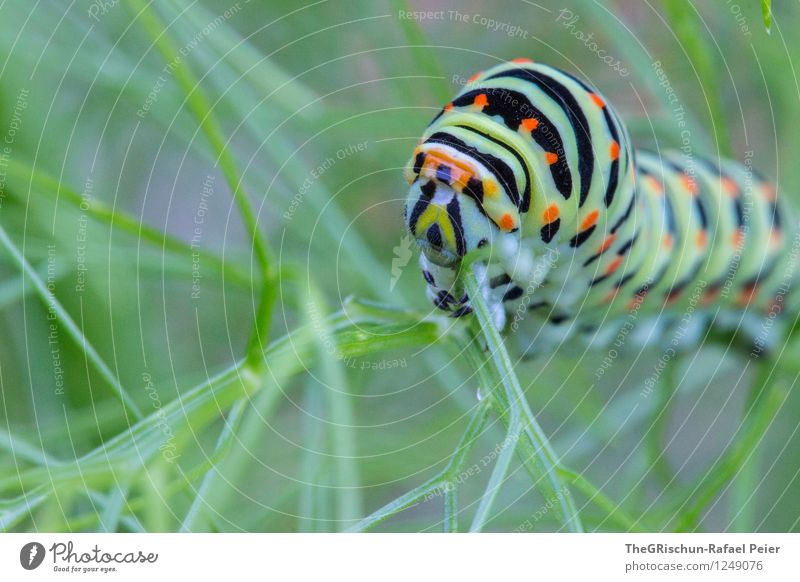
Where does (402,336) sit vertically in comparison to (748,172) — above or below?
below

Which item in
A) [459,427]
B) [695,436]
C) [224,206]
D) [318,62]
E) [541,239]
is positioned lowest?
[695,436]

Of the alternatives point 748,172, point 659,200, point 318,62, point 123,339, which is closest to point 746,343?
point 748,172

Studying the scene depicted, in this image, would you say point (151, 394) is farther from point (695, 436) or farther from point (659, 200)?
point (695, 436)

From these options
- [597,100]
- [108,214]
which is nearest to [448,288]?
[597,100]

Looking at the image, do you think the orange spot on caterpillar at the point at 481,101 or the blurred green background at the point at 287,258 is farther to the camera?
the blurred green background at the point at 287,258

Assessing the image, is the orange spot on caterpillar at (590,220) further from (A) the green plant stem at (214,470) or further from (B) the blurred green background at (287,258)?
(A) the green plant stem at (214,470)

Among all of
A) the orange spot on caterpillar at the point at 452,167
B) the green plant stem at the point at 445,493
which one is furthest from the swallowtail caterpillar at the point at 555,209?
the green plant stem at the point at 445,493

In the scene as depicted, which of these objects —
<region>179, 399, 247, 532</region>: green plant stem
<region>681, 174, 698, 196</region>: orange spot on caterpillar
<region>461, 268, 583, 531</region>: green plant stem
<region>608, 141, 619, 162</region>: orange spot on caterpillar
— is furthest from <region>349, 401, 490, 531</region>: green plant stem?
<region>681, 174, 698, 196</region>: orange spot on caterpillar
